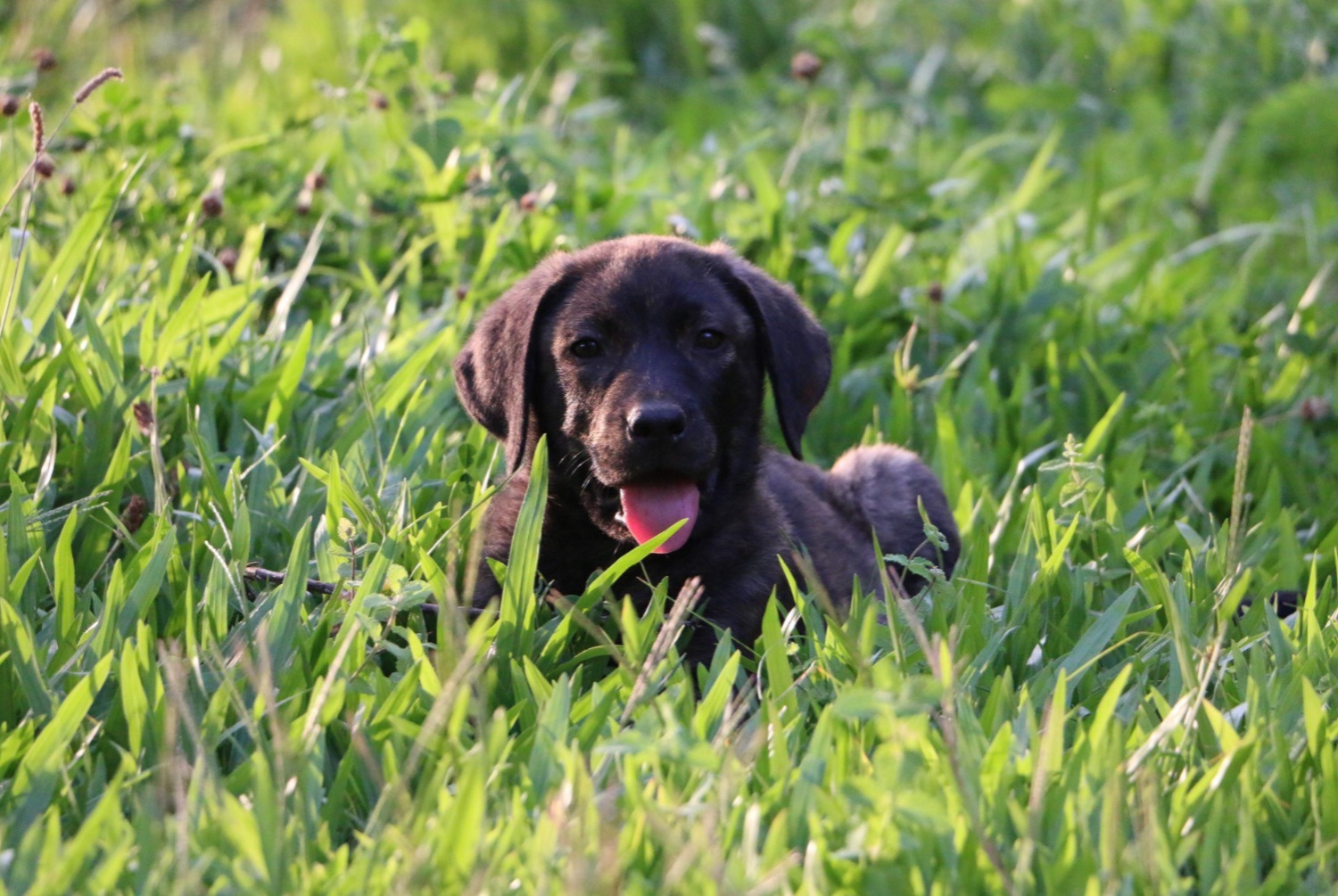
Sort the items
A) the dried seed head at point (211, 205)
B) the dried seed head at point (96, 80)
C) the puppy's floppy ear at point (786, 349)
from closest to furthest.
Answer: the dried seed head at point (96, 80) < the puppy's floppy ear at point (786, 349) < the dried seed head at point (211, 205)

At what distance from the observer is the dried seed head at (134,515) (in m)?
3.90

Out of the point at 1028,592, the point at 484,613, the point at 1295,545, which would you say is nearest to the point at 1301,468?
the point at 1295,545

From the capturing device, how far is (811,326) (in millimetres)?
4203

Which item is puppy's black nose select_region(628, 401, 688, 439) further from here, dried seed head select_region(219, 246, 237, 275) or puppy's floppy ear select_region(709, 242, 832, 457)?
dried seed head select_region(219, 246, 237, 275)

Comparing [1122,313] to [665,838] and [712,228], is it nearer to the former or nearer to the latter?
[712,228]

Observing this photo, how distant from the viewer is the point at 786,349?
4.10 m

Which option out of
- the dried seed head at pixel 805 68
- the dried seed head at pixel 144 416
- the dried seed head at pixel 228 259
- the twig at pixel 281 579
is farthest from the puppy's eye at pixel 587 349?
the dried seed head at pixel 805 68

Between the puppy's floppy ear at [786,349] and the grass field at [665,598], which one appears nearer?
the grass field at [665,598]

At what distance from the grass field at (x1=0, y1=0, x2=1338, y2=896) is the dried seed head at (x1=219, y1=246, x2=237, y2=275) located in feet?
0.18

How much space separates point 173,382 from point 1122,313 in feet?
11.8

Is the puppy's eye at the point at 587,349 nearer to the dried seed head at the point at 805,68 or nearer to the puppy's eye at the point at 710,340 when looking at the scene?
the puppy's eye at the point at 710,340

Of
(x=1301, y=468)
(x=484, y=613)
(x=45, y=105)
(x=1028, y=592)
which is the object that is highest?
(x=45, y=105)

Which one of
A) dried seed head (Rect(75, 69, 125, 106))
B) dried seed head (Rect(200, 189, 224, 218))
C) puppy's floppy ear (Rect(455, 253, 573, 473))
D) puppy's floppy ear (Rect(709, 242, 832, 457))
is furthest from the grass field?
puppy's floppy ear (Rect(709, 242, 832, 457))

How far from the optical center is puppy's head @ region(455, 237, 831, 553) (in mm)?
3828
